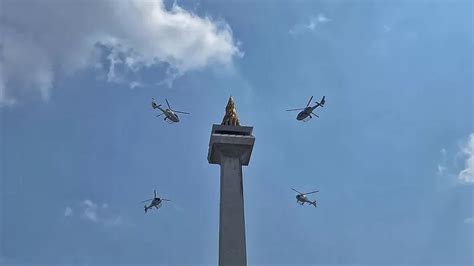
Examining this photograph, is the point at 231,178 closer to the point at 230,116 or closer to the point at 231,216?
the point at 231,216

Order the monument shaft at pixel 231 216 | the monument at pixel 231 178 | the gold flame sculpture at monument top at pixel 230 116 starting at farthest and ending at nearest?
the gold flame sculpture at monument top at pixel 230 116, the monument at pixel 231 178, the monument shaft at pixel 231 216

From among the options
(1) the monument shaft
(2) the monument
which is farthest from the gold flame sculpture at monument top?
(1) the monument shaft

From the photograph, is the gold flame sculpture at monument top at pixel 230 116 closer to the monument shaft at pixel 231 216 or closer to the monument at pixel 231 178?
the monument at pixel 231 178

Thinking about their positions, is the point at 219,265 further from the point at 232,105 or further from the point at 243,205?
the point at 232,105

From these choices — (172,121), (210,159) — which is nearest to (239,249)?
(210,159)

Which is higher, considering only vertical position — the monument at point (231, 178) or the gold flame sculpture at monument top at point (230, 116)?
the gold flame sculpture at monument top at point (230, 116)

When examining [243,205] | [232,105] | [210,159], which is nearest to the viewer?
[243,205]

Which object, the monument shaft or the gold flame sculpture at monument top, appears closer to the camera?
the monument shaft

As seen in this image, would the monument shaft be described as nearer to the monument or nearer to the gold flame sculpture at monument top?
the monument

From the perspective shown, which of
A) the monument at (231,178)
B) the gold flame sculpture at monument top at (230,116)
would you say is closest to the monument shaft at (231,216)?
the monument at (231,178)
